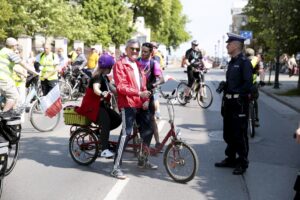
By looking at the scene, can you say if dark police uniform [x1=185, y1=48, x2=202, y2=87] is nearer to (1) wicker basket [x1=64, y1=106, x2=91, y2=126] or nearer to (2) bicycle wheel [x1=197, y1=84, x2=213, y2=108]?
(2) bicycle wheel [x1=197, y1=84, x2=213, y2=108]

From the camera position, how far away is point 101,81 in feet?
22.9

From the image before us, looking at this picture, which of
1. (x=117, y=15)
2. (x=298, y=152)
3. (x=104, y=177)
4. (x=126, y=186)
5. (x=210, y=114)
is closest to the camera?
(x=126, y=186)

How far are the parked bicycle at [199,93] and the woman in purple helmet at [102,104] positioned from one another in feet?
26.1

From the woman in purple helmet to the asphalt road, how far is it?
565 mm

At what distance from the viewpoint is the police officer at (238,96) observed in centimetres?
702

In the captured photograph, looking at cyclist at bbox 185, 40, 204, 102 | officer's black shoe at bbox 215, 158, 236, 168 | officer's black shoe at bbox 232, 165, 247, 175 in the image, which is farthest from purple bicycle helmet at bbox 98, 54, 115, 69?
cyclist at bbox 185, 40, 204, 102

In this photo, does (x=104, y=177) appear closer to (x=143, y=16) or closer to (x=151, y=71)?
(x=151, y=71)

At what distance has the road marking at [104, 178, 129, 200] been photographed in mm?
5797

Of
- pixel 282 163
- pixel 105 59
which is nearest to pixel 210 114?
pixel 282 163

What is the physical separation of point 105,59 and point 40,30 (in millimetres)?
30413

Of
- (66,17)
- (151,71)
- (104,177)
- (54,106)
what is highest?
(66,17)

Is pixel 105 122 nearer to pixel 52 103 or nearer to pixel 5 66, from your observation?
pixel 52 103

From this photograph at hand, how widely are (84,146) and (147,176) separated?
1.09m

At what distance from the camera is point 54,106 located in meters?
8.20
